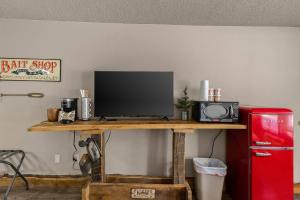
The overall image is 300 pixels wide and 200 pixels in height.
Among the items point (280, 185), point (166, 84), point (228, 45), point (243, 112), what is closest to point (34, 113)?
point (166, 84)

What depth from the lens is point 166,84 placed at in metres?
2.15

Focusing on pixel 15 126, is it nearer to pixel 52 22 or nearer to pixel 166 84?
pixel 52 22

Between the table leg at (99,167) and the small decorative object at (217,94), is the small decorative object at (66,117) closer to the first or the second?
the table leg at (99,167)

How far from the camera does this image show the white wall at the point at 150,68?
2.31 metres

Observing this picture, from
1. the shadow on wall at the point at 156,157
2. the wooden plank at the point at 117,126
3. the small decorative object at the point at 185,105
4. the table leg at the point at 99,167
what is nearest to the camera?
the wooden plank at the point at 117,126

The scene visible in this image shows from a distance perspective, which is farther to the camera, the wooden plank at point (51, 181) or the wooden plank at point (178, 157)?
the wooden plank at point (51, 181)

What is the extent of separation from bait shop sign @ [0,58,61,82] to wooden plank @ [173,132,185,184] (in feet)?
5.35

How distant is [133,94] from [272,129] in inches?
58.3

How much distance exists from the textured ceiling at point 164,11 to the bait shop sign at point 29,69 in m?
0.53

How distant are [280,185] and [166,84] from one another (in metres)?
1.54

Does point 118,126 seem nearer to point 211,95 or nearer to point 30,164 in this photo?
point 211,95

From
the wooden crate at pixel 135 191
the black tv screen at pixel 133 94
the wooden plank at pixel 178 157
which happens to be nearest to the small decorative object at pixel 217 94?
the black tv screen at pixel 133 94

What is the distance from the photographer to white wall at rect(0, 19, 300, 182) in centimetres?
231

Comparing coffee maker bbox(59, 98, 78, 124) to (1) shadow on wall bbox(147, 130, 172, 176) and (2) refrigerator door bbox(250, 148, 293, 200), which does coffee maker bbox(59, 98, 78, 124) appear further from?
(2) refrigerator door bbox(250, 148, 293, 200)
